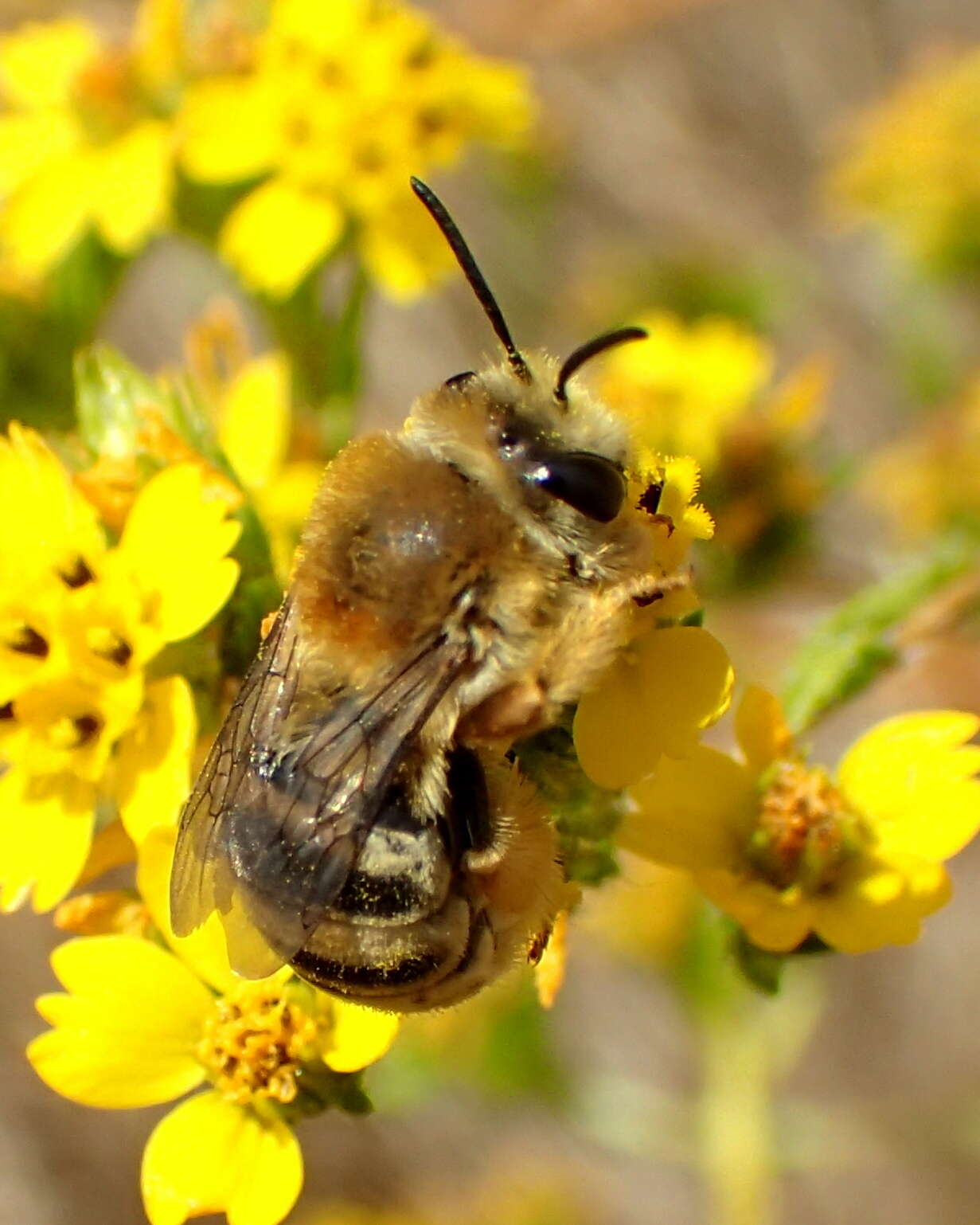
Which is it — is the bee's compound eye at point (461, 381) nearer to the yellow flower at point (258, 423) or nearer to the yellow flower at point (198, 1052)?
the yellow flower at point (198, 1052)

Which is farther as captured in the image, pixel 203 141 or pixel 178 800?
pixel 203 141

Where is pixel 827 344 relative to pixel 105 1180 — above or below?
above

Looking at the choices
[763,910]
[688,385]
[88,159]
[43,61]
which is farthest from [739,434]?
[43,61]

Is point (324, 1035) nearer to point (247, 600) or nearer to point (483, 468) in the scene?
point (247, 600)

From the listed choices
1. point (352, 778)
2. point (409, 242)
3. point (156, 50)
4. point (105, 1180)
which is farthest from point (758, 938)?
point (105, 1180)

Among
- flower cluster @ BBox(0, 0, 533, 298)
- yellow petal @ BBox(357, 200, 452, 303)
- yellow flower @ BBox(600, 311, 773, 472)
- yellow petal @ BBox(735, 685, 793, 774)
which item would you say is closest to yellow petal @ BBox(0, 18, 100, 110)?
flower cluster @ BBox(0, 0, 533, 298)
